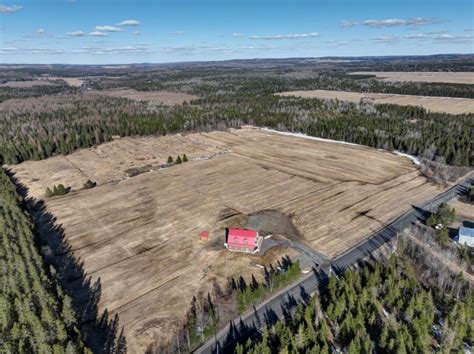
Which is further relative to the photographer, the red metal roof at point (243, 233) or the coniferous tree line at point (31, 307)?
the red metal roof at point (243, 233)

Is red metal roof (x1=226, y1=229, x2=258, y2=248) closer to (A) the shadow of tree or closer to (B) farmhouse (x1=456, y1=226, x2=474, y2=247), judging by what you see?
(A) the shadow of tree

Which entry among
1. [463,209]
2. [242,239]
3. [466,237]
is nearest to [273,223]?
[242,239]

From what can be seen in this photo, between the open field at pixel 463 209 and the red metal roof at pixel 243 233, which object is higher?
the red metal roof at pixel 243 233

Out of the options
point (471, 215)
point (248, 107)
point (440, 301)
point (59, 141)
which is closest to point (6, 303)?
point (440, 301)

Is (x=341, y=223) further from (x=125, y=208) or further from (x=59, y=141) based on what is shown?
(x=59, y=141)

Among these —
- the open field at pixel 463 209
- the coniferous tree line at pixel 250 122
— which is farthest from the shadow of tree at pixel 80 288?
the open field at pixel 463 209

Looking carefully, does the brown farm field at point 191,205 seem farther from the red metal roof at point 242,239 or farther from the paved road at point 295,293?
the paved road at point 295,293
